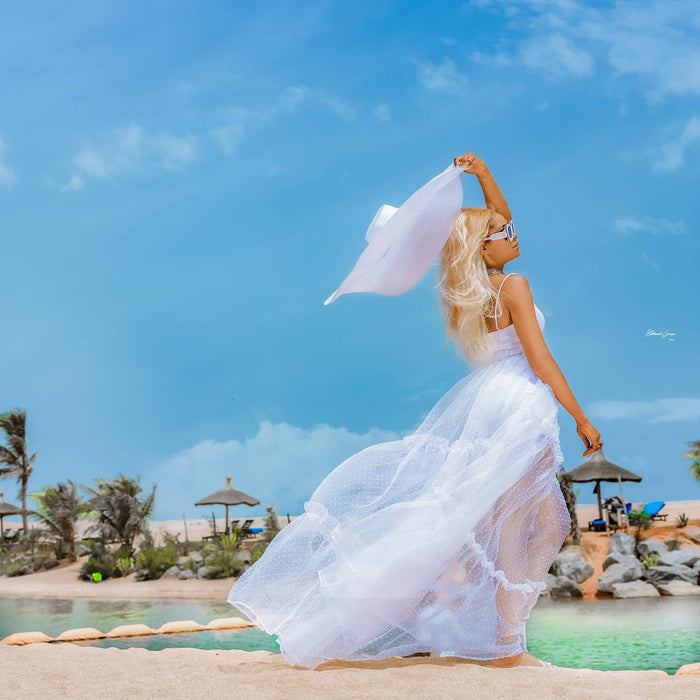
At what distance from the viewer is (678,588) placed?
1170 cm

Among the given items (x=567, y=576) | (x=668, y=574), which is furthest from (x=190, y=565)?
(x=668, y=574)

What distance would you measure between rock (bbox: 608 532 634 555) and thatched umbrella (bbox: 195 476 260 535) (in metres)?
11.4

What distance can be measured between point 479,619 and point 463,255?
181 cm

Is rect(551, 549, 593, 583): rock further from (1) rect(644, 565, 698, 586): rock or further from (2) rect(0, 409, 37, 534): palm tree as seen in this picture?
(2) rect(0, 409, 37, 534): palm tree

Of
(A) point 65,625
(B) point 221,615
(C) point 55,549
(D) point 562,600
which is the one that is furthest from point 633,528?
(C) point 55,549

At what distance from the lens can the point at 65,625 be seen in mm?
10266

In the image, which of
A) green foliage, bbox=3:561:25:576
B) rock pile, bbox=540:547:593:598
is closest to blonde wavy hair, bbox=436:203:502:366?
rock pile, bbox=540:547:593:598

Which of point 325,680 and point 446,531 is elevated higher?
point 446,531

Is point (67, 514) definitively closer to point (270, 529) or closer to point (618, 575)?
point (270, 529)

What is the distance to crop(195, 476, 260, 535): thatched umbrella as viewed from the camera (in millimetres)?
23031

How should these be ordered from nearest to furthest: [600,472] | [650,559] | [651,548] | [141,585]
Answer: [650,559], [651,548], [141,585], [600,472]

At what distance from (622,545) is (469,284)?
13.0 metres

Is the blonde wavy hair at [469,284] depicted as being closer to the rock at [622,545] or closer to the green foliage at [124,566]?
the rock at [622,545]

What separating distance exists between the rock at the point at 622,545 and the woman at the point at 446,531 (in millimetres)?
12230
